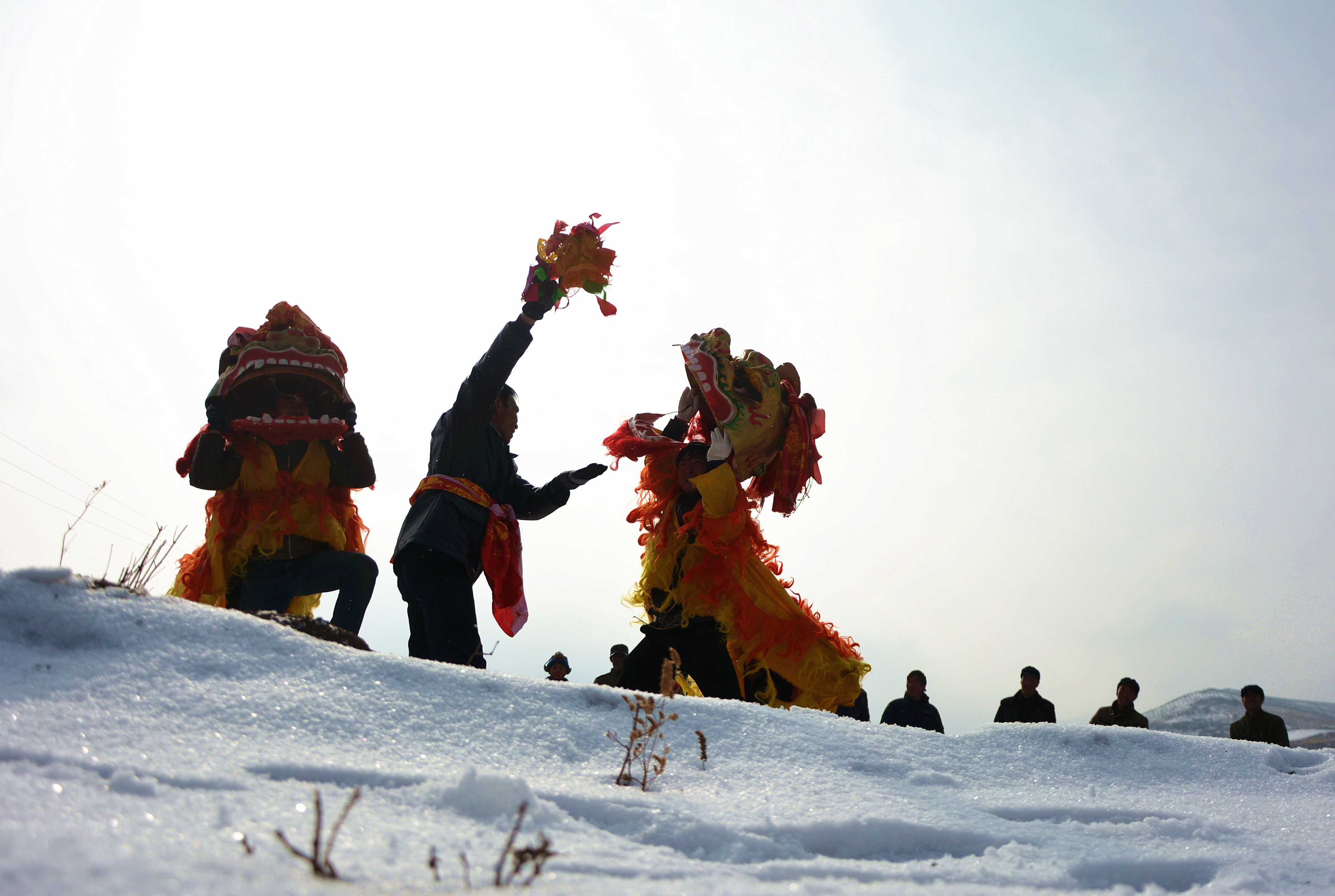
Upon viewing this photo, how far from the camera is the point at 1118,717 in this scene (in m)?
5.82

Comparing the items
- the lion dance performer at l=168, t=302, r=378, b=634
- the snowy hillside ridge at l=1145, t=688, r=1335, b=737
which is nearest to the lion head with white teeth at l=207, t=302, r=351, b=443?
the lion dance performer at l=168, t=302, r=378, b=634

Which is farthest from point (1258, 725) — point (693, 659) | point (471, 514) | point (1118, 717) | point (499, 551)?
point (471, 514)

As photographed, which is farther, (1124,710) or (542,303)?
(1124,710)

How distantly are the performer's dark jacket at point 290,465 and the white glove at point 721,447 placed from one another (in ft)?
5.09

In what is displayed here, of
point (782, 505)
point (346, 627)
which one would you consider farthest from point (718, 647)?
point (346, 627)

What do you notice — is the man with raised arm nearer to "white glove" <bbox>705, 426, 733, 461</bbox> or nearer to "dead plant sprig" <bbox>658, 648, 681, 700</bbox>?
"white glove" <bbox>705, 426, 733, 461</bbox>

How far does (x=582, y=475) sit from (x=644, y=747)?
2745mm

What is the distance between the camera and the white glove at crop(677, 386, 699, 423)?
478cm

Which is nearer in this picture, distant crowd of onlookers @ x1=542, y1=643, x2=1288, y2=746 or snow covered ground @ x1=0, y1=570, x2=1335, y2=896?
snow covered ground @ x1=0, y1=570, x2=1335, y2=896

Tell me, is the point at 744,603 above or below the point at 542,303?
below

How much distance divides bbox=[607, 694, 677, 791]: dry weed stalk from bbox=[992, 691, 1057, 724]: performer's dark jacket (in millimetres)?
4224

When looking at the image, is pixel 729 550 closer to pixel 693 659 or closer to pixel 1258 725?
pixel 693 659

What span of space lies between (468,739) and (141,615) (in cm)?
79

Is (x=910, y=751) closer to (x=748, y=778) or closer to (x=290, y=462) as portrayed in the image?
(x=748, y=778)
